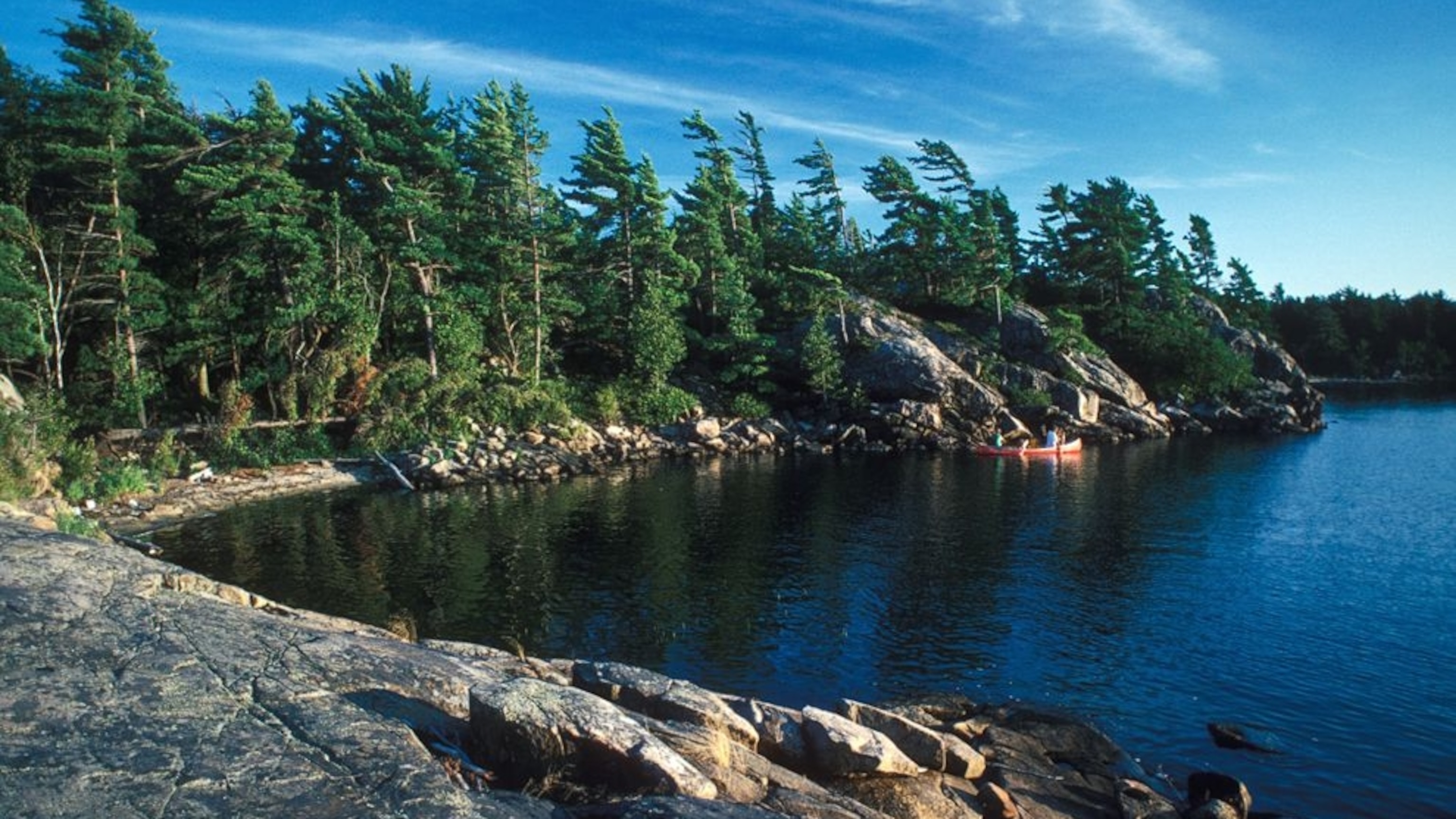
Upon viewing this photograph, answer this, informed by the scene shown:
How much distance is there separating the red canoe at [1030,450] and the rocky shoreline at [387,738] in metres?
44.0

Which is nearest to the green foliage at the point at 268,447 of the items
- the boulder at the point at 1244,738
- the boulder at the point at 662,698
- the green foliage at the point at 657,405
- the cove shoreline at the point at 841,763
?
the green foliage at the point at 657,405

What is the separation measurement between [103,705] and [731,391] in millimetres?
61764

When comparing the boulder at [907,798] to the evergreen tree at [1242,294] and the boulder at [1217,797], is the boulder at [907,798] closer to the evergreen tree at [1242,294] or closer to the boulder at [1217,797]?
the boulder at [1217,797]

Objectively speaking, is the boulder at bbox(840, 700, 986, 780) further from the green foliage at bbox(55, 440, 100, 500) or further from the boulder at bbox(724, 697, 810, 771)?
the green foliage at bbox(55, 440, 100, 500)

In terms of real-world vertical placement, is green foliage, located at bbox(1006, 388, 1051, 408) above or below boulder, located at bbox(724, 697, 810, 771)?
above

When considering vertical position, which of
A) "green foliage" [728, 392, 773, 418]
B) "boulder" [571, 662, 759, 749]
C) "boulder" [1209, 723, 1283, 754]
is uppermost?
"green foliage" [728, 392, 773, 418]

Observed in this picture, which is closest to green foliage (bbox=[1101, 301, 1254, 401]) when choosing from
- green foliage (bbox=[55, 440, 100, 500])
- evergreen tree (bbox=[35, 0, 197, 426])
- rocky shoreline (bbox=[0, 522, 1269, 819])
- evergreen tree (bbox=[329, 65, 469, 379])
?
evergreen tree (bbox=[329, 65, 469, 379])

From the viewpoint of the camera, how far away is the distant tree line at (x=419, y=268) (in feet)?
148

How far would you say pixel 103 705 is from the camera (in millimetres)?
8383

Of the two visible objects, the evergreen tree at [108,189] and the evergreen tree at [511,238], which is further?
the evergreen tree at [511,238]

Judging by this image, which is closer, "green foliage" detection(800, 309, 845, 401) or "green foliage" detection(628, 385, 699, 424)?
"green foliage" detection(628, 385, 699, 424)

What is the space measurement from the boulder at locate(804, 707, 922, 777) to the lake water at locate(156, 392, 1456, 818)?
509 centimetres

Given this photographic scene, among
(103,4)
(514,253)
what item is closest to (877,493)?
(514,253)

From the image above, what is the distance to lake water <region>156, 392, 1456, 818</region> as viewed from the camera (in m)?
17.1
